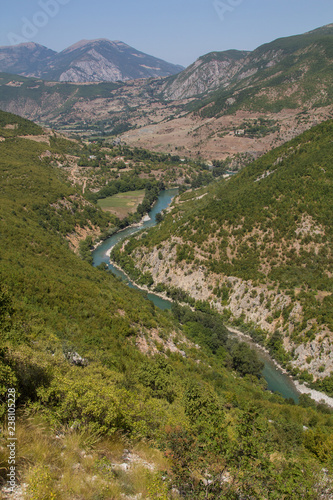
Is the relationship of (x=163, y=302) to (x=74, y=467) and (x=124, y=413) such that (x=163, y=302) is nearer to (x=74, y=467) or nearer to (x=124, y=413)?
(x=124, y=413)

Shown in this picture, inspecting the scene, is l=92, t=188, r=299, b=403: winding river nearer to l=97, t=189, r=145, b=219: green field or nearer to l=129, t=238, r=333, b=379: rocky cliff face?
l=129, t=238, r=333, b=379: rocky cliff face

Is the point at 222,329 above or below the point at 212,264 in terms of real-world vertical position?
below

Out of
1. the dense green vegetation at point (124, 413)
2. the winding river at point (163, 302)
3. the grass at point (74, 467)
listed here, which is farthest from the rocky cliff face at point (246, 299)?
the grass at point (74, 467)

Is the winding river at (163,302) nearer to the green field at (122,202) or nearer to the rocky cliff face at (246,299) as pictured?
the rocky cliff face at (246,299)

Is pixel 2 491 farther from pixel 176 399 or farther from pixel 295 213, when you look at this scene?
pixel 295 213

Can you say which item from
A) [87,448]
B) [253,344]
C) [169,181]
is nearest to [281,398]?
[253,344]

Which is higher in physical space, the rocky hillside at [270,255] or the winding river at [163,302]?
the rocky hillside at [270,255]

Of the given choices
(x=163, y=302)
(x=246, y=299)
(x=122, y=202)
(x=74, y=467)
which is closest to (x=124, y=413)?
(x=74, y=467)

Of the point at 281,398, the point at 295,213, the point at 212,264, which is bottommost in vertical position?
the point at 281,398
